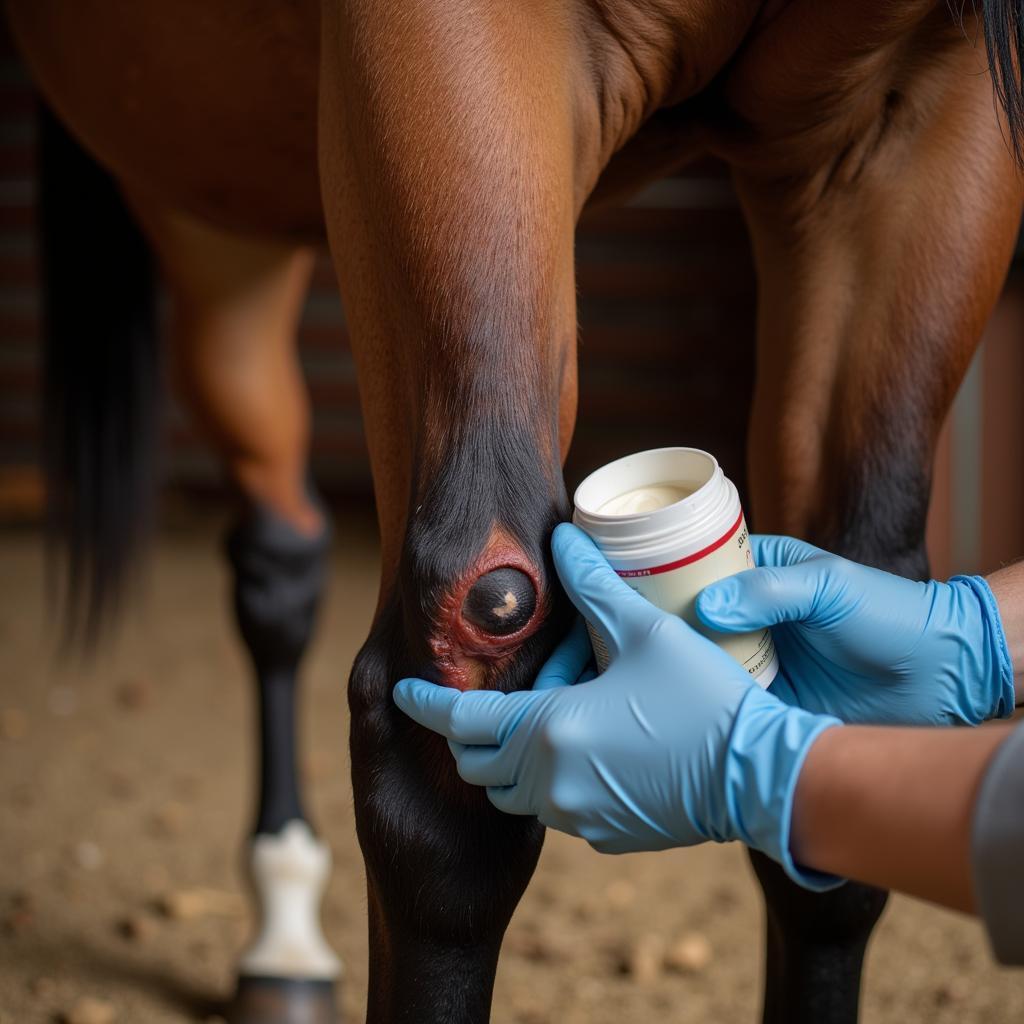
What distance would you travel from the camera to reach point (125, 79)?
3.05ft

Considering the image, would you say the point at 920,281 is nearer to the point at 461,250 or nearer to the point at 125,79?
the point at 461,250

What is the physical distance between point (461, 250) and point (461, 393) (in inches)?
2.5

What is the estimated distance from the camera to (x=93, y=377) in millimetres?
1434

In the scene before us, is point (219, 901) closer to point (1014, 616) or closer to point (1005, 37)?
point (1014, 616)

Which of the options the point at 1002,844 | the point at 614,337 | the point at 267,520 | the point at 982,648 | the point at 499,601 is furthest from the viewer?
the point at 614,337

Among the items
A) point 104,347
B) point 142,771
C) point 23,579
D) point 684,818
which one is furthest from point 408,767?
point 23,579

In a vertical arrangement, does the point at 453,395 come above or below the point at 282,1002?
above

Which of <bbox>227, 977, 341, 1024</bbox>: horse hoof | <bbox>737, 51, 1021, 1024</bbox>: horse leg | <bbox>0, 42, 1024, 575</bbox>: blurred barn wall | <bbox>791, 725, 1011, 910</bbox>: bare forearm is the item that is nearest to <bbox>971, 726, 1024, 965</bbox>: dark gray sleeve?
<bbox>791, 725, 1011, 910</bbox>: bare forearm

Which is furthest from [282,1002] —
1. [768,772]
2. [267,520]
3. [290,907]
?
[768,772]

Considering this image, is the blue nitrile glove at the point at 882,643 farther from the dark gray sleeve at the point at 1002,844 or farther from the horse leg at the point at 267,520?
the horse leg at the point at 267,520

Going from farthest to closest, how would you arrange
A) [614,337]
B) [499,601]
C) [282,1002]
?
[614,337] → [282,1002] → [499,601]

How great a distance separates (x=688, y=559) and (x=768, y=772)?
10 centimetres

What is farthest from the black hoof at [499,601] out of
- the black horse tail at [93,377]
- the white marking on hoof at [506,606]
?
the black horse tail at [93,377]

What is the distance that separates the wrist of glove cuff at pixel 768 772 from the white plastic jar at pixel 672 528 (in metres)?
0.05
